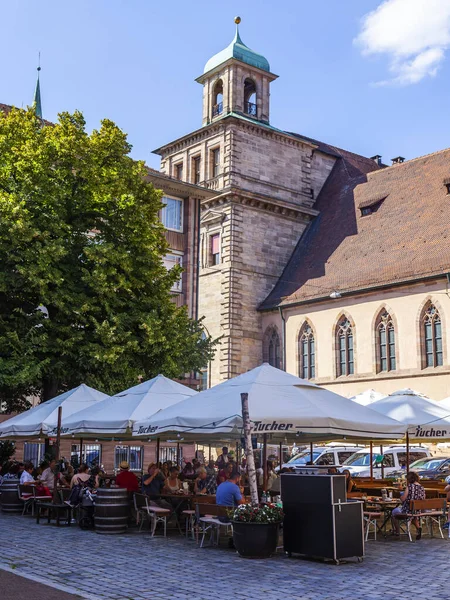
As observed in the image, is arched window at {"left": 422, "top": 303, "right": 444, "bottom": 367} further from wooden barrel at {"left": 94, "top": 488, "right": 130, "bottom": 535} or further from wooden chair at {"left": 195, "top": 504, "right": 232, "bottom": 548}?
wooden chair at {"left": 195, "top": 504, "right": 232, "bottom": 548}

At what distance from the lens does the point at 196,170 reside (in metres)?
50.0

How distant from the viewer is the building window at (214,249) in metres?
46.8

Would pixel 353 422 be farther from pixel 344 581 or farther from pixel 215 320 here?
pixel 215 320

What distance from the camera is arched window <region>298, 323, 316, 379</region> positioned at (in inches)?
1683

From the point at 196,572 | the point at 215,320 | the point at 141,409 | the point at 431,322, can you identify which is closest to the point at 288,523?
the point at 196,572

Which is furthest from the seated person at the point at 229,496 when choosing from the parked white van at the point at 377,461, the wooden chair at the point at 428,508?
the parked white van at the point at 377,461

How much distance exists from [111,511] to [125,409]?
2.21m

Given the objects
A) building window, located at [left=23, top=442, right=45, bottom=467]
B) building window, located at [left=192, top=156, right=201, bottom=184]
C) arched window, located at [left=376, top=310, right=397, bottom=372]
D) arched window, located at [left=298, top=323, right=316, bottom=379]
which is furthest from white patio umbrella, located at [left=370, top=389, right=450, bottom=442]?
building window, located at [left=192, top=156, right=201, bottom=184]

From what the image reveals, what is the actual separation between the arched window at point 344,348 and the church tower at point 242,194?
13.5 ft

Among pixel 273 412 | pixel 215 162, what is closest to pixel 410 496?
pixel 273 412

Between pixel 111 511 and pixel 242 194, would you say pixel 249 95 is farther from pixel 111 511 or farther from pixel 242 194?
pixel 111 511

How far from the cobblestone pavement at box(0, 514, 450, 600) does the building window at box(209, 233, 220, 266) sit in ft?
111

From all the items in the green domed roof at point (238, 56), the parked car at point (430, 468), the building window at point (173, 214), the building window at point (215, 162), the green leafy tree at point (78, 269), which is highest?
the green domed roof at point (238, 56)

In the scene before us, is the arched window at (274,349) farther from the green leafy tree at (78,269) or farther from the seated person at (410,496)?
the seated person at (410,496)
